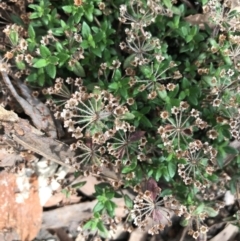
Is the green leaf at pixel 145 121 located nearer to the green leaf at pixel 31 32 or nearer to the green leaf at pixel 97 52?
the green leaf at pixel 97 52

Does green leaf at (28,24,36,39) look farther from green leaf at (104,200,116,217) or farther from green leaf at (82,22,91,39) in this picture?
green leaf at (104,200,116,217)

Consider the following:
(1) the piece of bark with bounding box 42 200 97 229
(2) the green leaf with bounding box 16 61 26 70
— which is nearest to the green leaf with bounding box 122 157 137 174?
(1) the piece of bark with bounding box 42 200 97 229

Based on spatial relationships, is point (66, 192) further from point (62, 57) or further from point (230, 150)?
point (230, 150)

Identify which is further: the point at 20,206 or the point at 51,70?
the point at 20,206

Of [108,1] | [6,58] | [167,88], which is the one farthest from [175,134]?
[6,58]

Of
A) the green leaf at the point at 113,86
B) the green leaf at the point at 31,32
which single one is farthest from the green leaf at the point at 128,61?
the green leaf at the point at 31,32

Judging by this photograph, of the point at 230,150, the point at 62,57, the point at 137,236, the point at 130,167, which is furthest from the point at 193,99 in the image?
the point at 137,236

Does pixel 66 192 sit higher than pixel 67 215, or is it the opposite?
pixel 66 192
